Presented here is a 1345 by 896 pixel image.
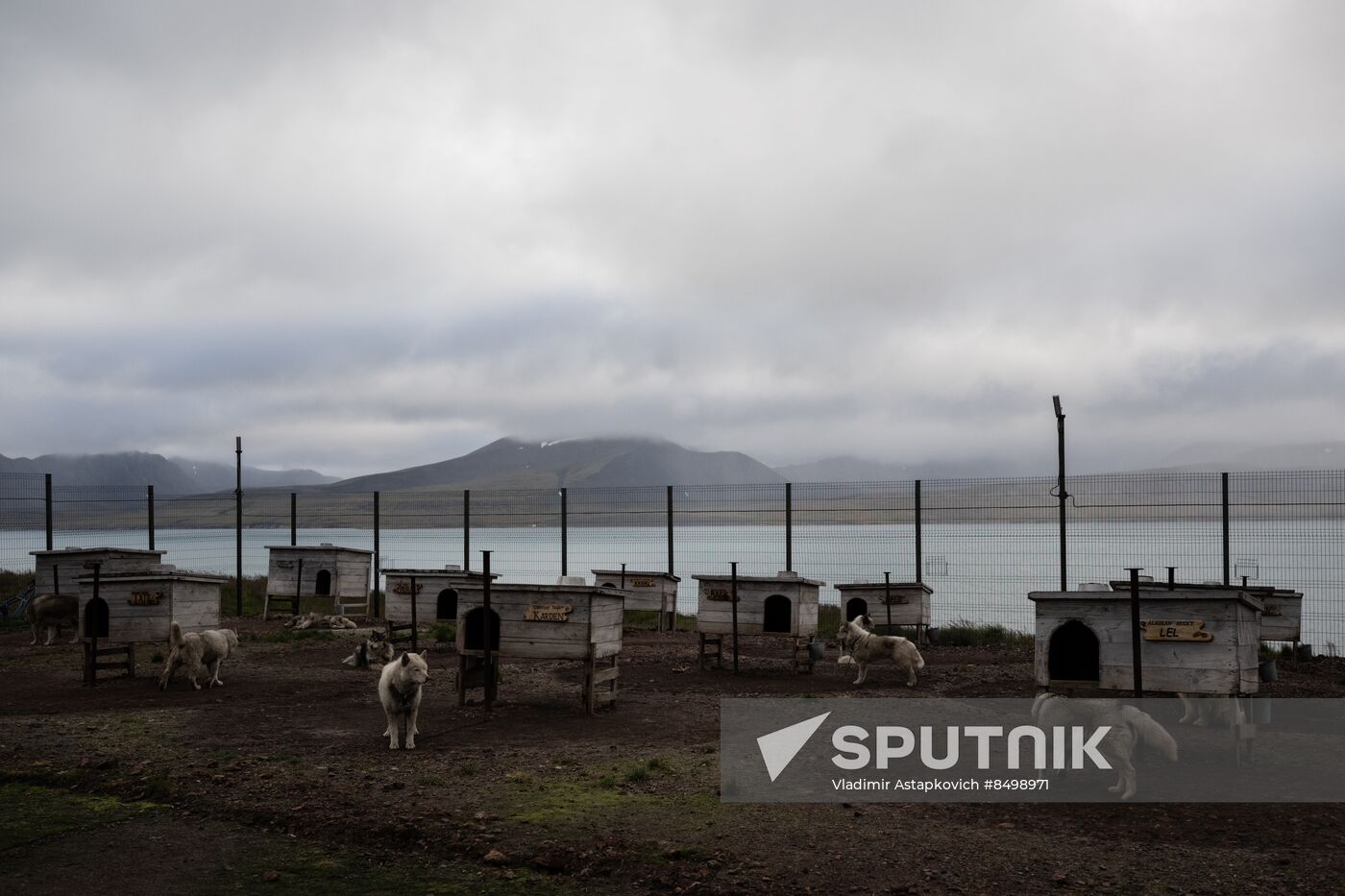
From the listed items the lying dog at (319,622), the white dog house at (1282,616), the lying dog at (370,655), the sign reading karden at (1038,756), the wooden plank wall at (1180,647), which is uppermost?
the wooden plank wall at (1180,647)

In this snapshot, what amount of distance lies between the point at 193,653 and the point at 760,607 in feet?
26.5

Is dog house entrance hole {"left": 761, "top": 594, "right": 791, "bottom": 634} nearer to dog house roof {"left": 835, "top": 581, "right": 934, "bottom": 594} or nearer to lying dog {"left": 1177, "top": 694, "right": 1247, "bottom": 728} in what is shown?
dog house roof {"left": 835, "top": 581, "right": 934, "bottom": 594}

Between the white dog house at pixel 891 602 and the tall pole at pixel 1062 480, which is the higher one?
the tall pole at pixel 1062 480

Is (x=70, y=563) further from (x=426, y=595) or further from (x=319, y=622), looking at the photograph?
(x=426, y=595)

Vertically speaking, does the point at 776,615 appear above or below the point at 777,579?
below

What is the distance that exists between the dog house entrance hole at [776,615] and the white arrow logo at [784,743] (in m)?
5.42

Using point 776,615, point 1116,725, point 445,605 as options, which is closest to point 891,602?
point 776,615

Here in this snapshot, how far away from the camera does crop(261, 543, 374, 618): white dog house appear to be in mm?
23453

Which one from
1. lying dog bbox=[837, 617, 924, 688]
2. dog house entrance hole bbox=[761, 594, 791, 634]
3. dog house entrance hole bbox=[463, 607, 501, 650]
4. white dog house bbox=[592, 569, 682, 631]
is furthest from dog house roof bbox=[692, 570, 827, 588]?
white dog house bbox=[592, 569, 682, 631]

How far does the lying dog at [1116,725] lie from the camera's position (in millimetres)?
7816

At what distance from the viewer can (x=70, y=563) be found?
1886cm

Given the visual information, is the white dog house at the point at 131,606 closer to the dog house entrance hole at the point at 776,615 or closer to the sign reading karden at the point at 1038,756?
the sign reading karden at the point at 1038,756

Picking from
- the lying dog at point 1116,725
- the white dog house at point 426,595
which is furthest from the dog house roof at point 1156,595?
the white dog house at point 426,595

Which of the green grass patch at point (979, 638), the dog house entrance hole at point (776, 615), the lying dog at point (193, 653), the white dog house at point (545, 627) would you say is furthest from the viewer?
the green grass patch at point (979, 638)
